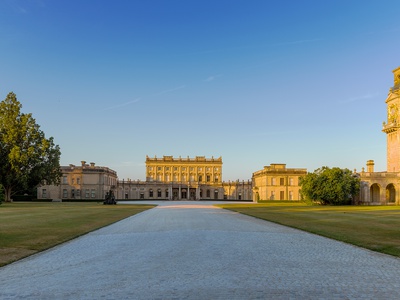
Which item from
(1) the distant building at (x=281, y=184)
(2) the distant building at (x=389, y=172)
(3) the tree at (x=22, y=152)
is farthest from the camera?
(1) the distant building at (x=281, y=184)

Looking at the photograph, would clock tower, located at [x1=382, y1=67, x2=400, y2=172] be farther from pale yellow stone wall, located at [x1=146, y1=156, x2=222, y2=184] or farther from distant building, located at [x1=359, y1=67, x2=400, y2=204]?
pale yellow stone wall, located at [x1=146, y1=156, x2=222, y2=184]

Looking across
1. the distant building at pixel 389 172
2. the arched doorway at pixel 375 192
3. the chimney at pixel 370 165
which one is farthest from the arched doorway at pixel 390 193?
the chimney at pixel 370 165

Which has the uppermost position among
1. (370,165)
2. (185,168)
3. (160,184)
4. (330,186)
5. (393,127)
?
(393,127)

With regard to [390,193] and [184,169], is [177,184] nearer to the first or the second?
[184,169]

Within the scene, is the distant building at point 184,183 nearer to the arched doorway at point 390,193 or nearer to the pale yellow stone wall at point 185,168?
the pale yellow stone wall at point 185,168

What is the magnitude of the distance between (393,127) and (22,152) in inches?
2279

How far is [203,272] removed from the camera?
8344 millimetres

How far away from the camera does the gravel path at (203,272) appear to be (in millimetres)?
6727

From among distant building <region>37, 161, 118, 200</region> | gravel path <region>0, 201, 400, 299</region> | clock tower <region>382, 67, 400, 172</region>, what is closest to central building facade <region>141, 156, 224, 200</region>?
distant building <region>37, 161, 118, 200</region>

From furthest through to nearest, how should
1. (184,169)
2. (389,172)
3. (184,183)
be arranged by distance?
(184,169) → (184,183) → (389,172)

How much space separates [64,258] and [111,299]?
4.78 m

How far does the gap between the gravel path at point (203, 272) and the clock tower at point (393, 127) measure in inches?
2329

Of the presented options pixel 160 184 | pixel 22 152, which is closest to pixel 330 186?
pixel 22 152

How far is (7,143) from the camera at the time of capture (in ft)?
176
